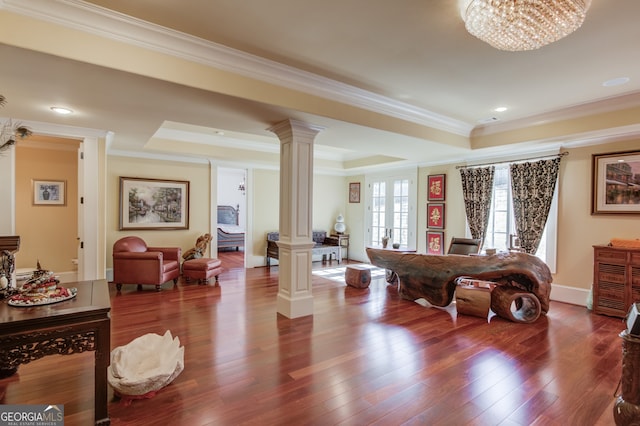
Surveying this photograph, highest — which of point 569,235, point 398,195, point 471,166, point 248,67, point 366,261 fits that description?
point 248,67

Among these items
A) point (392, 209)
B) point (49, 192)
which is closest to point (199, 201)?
point (49, 192)

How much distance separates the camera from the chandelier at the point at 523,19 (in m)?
2.01

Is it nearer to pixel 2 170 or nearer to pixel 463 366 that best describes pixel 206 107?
pixel 2 170

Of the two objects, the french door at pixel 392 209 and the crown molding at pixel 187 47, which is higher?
the crown molding at pixel 187 47

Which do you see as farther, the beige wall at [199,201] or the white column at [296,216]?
the beige wall at [199,201]

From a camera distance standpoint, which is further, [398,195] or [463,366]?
[398,195]

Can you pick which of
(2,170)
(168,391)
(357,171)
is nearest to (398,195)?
(357,171)

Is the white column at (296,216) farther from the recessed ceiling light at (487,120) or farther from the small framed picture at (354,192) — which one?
the small framed picture at (354,192)

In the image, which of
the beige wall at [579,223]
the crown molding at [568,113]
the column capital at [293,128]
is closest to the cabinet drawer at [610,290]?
the beige wall at [579,223]

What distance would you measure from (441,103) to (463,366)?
3253 mm

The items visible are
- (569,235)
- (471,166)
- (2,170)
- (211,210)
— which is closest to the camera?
(2,170)

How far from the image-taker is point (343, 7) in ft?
7.58

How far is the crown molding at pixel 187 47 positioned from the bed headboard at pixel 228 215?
8459mm

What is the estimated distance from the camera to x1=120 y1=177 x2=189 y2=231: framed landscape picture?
240 inches
